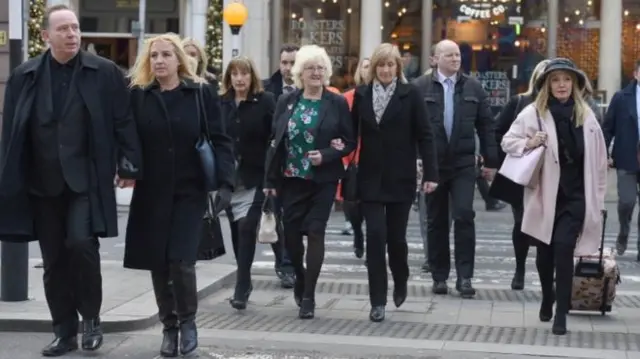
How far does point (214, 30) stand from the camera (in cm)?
2139

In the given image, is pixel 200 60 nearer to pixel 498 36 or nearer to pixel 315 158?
pixel 315 158

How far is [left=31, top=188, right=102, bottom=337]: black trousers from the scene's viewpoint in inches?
284

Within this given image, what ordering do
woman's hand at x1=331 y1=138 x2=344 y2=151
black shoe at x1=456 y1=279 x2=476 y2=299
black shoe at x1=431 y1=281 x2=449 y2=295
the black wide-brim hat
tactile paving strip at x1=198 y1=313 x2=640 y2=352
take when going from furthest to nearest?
black shoe at x1=431 y1=281 x2=449 y2=295 < black shoe at x1=456 y1=279 x2=476 y2=299 < woman's hand at x1=331 y1=138 x2=344 y2=151 < the black wide-brim hat < tactile paving strip at x1=198 y1=313 x2=640 y2=352

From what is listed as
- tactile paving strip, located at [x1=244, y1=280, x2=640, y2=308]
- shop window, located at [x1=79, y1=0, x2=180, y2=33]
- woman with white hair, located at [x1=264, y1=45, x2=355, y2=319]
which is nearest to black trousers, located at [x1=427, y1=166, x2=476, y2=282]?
tactile paving strip, located at [x1=244, y1=280, x2=640, y2=308]

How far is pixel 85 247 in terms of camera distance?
7207 millimetres

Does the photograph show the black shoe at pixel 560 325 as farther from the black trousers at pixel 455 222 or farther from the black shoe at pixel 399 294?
the black trousers at pixel 455 222

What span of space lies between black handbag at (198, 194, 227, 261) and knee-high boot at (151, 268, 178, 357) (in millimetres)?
293

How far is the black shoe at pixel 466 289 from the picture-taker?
10086 millimetres

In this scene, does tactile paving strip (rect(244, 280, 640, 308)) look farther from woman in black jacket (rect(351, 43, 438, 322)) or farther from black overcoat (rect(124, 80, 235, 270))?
black overcoat (rect(124, 80, 235, 270))

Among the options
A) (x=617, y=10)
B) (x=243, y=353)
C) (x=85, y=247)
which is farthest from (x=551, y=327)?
(x=617, y=10)

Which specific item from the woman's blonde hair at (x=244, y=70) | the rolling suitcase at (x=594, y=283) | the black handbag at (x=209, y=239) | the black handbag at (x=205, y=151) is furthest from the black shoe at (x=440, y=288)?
the black handbag at (x=205, y=151)

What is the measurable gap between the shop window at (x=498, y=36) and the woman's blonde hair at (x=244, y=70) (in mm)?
11751

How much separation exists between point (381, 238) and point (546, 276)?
1.18m

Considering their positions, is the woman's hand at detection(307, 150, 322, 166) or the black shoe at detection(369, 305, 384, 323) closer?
the woman's hand at detection(307, 150, 322, 166)
